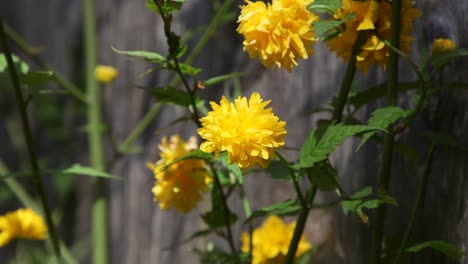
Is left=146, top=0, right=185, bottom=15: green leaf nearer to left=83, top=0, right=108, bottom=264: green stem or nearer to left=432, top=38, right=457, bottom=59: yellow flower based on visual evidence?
left=432, top=38, right=457, bottom=59: yellow flower

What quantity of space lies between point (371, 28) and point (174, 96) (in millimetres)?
202

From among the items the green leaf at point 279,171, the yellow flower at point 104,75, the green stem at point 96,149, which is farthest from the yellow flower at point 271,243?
the yellow flower at point 104,75

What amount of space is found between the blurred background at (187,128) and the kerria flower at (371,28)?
0.08 metres

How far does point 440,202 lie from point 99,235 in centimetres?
89

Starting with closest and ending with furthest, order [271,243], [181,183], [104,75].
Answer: [181,183] < [271,243] < [104,75]

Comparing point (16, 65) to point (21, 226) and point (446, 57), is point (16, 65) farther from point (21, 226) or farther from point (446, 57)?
point (446, 57)

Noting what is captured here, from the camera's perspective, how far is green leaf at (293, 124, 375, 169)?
0.52 m

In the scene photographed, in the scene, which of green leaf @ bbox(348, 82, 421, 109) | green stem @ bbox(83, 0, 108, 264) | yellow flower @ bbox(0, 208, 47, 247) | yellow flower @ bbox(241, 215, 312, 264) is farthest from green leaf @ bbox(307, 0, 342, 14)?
green stem @ bbox(83, 0, 108, 264)

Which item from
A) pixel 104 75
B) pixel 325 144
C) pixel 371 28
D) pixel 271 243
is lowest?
pixel 271 243

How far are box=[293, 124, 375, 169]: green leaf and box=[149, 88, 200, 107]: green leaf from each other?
0.13 metres

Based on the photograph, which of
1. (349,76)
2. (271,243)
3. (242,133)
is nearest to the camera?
(242,133)

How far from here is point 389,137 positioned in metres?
0.58

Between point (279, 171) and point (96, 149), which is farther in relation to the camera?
point (96, 149)

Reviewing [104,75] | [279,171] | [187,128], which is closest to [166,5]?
[279,171]
